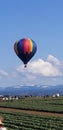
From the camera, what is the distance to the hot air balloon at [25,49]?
66625 millimetres

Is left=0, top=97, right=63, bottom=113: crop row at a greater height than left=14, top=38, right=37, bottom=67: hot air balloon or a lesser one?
lesser

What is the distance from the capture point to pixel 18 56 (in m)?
67.8

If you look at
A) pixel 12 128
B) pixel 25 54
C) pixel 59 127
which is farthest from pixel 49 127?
pixel 25 54

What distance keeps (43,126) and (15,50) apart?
94.3 ft

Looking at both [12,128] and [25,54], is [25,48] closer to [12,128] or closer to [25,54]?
[25,54]

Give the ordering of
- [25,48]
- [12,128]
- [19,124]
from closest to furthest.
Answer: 1. [12,128]
2. [19,124]
3. [25,48]

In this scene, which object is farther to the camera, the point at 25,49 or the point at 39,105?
the point at 39,105

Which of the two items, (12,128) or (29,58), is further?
(29,58)

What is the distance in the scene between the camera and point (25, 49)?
218 feet

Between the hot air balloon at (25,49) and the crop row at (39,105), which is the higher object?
the hot air balloon at (25,49)

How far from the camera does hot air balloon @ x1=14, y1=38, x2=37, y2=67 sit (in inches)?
2623

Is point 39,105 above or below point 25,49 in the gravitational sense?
below

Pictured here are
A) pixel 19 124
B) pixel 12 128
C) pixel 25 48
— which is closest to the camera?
pixel 12 128

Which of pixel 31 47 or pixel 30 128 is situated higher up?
pixel 31 47
